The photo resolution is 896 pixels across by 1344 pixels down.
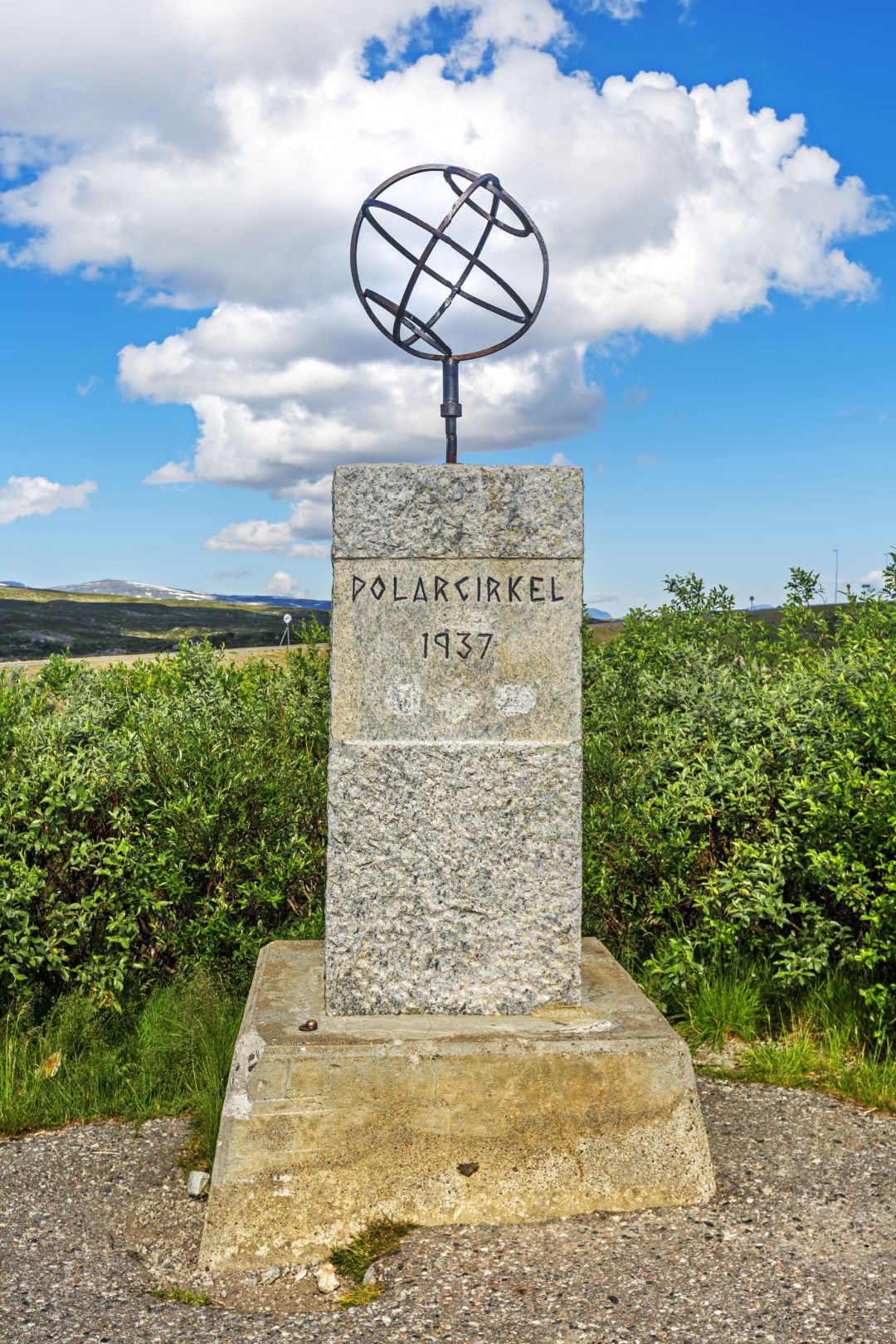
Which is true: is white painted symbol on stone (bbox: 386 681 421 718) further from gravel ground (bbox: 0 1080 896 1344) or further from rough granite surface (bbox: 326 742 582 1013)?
gravel ground (bbox: 0 1080 896 1344)

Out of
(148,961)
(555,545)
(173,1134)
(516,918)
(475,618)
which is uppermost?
(555,545)

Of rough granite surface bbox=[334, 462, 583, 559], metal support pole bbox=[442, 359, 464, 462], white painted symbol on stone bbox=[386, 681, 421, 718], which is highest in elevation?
metal support pole bbox=[442, 359, 464, 462]

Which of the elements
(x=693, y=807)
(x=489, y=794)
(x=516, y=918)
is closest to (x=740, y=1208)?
(x=516, y=918)

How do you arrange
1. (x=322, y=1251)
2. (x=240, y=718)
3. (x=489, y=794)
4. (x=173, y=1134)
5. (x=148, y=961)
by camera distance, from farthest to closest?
(x=240, y=718) → (x=148, y=961) → (x=173, y=1134) → (x=489, y=794) → (x=322, y=1251)

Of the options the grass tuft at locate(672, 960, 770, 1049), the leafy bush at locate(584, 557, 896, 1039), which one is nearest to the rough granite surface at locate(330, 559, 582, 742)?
the leafy bush at locate(584, 557, 896, 1039)

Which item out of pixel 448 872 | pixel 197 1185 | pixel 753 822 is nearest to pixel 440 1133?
pixel 448 872

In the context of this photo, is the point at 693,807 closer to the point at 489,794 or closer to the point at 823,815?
the point at 823,815

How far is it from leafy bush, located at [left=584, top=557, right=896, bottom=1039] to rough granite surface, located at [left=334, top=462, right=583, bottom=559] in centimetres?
199

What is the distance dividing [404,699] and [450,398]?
116 cm

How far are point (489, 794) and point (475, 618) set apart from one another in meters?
0.62

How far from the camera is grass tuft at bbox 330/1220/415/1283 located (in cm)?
334

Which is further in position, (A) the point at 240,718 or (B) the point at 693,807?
(A) the point at 240,718

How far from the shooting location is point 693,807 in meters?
5.35

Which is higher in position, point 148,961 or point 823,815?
point 823,815
